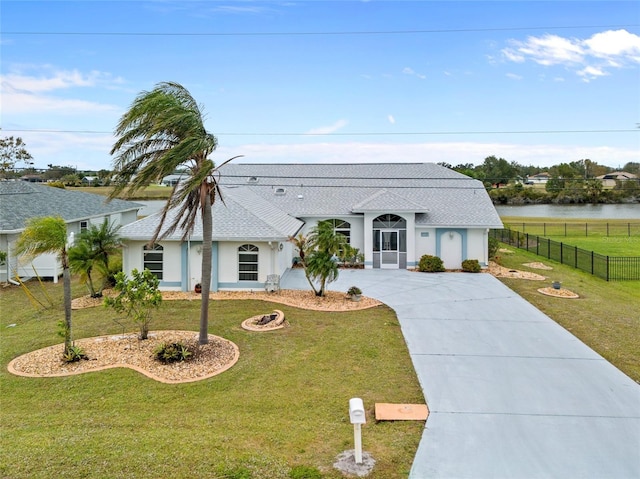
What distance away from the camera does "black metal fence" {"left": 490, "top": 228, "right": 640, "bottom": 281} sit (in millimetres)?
21562

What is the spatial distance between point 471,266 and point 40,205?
22745 millimetres

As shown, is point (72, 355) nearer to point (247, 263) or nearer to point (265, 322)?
point (265, 322)

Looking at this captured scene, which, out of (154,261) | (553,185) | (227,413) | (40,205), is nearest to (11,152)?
(40,205)

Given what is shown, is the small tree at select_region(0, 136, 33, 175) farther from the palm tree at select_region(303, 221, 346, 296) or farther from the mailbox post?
the mailbox post

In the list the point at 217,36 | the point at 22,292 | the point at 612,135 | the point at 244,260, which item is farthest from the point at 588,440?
the point at 612,135

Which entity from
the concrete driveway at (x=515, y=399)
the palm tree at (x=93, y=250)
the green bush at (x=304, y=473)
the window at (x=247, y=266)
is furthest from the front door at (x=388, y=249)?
the green bush at (x=304, y=473)

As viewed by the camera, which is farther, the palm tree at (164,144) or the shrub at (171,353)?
the shrub at (171,353)

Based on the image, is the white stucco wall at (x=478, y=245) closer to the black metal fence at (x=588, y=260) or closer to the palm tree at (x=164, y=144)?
the black metal fence at (x=588, y=260)

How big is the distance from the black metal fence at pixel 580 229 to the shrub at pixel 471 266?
77.2 feet

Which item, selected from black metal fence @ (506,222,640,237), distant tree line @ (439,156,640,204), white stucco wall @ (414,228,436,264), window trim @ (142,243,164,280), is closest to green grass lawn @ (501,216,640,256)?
A: black metal fence @ (506,222,640,237)

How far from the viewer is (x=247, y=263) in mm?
17703

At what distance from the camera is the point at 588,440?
6.71 meters

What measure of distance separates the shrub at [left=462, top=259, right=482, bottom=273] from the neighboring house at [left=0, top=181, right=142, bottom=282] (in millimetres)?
16179

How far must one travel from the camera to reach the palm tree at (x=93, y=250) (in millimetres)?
15555
